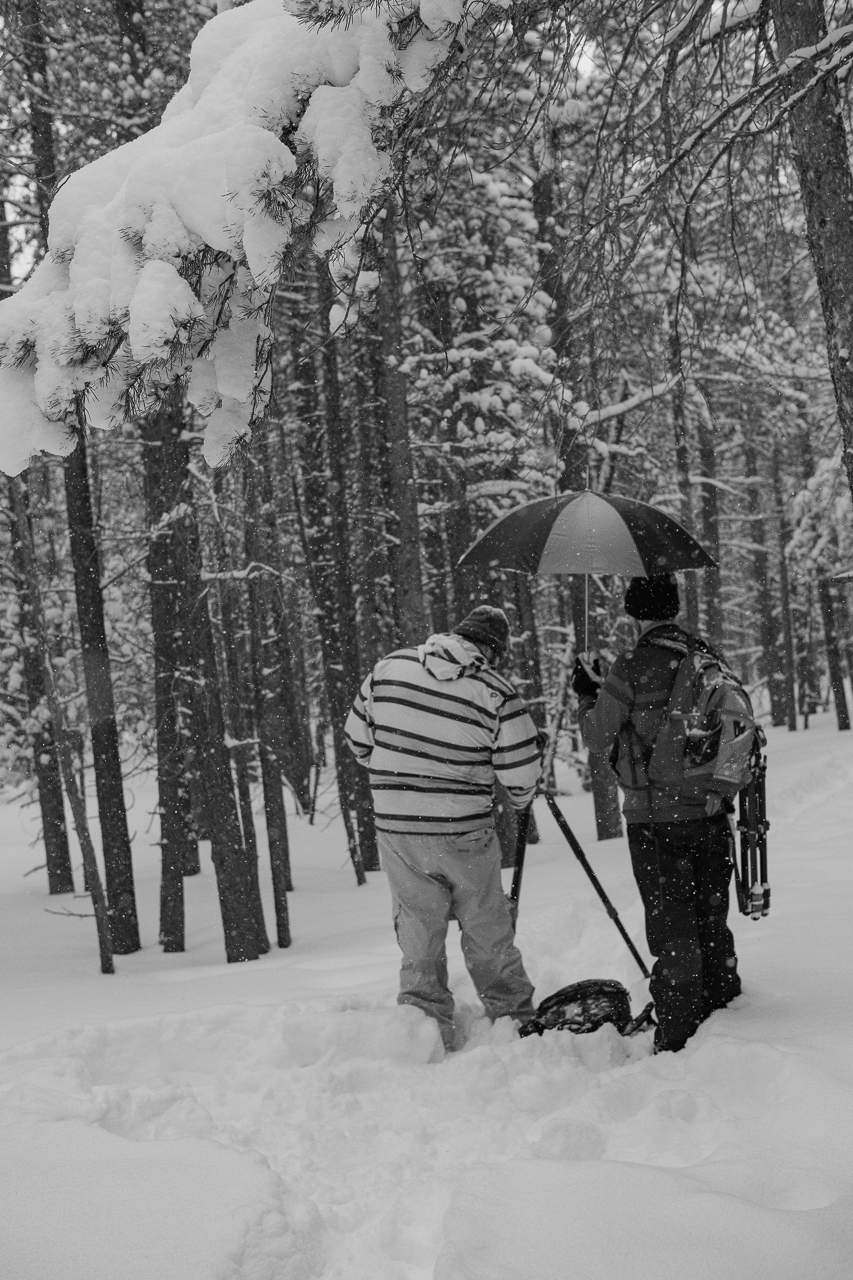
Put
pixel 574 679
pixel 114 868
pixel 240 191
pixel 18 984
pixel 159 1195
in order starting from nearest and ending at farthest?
pixel 159 1195
pixel 240 191
pixel 574 679
pixel 18 984
pixel 114 868

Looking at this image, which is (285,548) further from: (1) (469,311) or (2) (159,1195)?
(2) (159,1195)

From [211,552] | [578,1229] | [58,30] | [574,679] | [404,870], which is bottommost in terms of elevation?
[578,1229]

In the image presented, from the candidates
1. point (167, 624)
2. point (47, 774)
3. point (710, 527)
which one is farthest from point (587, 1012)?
point (710, 527)

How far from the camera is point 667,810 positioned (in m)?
4.41

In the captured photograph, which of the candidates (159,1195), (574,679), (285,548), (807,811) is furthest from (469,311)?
(159,1195)

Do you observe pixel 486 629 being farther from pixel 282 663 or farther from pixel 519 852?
pixel 282 663

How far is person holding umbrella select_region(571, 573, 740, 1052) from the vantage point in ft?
14.3

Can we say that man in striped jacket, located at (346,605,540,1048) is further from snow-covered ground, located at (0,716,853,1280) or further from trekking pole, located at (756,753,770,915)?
trekking pole, located at (756,753,770,915)

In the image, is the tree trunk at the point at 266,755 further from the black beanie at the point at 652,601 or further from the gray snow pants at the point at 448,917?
the black beanie at the point at 652,601

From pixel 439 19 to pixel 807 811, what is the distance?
1147cm

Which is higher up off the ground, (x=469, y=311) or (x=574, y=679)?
(x=469, y=311)

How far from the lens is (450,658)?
15.7ft

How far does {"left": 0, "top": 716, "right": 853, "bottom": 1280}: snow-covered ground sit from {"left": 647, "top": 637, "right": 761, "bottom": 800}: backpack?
3.60 ft

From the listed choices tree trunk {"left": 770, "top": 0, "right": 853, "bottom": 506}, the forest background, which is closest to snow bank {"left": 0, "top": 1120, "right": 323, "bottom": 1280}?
the forest background
